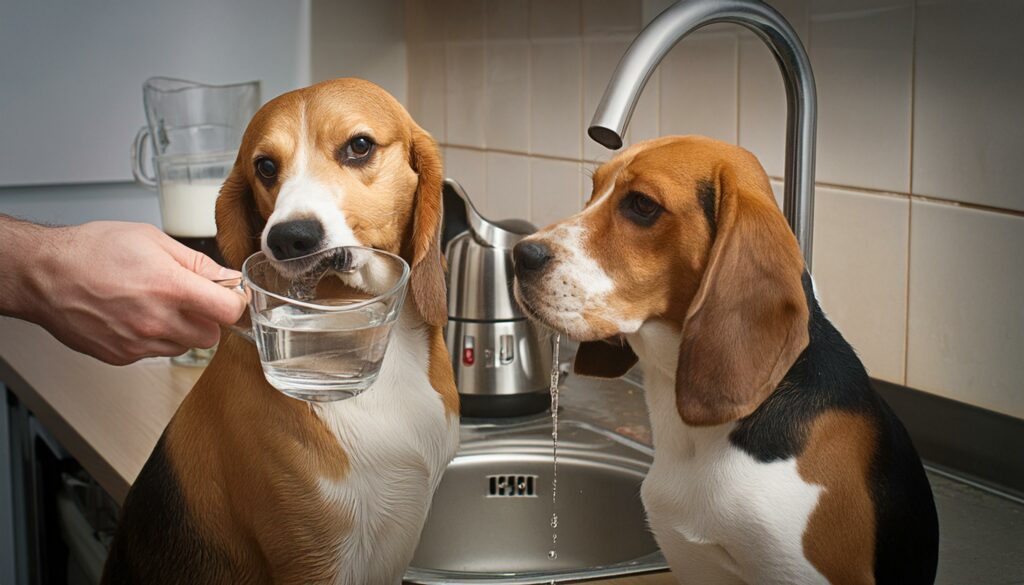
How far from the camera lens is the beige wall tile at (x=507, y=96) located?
6.98ft

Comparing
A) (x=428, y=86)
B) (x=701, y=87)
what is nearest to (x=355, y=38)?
(x=428, y=86)

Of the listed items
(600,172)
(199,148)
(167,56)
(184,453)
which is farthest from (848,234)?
(167,56)

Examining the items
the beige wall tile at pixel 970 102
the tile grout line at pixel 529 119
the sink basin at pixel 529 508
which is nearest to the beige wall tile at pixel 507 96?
the tile grout line at pixel 529 119

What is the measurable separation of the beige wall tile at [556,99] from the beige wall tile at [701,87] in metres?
0.27

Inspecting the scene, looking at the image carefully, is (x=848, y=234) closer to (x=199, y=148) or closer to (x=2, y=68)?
(x=199, y=148)

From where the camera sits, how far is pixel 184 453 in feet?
3.51

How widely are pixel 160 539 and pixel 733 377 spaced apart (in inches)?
23.4

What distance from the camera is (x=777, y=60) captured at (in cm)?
107

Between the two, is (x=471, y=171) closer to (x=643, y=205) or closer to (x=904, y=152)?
(x=904, y=152)

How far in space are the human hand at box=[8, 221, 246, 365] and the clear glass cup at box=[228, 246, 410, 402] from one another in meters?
0.06

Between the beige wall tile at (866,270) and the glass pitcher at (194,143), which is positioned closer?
the beige wall tile at (866,270)

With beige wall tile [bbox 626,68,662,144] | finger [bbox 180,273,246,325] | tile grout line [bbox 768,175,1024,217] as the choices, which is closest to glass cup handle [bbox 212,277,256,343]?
finger [bbox 180,273,246,325]

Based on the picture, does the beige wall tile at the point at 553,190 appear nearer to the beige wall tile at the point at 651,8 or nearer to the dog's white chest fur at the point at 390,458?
the beige wall tile at the point at 651,8

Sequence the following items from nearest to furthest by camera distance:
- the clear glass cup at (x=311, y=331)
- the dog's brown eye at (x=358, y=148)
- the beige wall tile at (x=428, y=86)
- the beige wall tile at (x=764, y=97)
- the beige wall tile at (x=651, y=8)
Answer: the clear glass cup at (x=311, y=331) < the dog's brown eye at (x=358, y=148) < the beige wall tile at (x=764, y=97) < the beige wall tile at (x=651, y=8) < the beige wall tile at (x=428, y=86)
